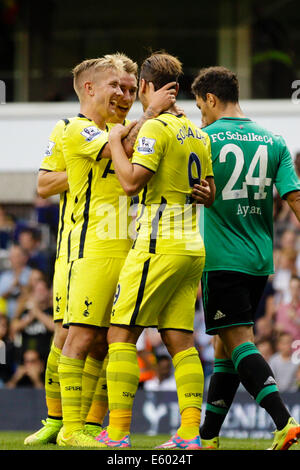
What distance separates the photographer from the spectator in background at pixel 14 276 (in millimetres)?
10688

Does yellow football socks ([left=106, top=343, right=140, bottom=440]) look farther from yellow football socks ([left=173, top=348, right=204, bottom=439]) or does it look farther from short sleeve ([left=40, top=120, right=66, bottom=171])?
short sleeve ([left=40, top=120, right=66, bottom=171])

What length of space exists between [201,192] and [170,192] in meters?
0.19

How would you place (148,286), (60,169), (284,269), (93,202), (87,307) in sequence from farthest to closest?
(284,269) < (60,169) < (93,202) < (87,307) < (148,286)

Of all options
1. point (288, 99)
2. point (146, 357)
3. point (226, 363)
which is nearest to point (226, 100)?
point (226, 363)

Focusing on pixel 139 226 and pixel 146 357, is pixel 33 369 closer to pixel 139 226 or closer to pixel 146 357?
pixel 146 357

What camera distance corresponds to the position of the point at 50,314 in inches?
410

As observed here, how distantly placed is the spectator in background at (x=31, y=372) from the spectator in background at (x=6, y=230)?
152 cm

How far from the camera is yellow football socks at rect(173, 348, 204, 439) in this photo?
5.02 m

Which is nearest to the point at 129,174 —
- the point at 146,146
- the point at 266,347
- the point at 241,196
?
the point at 146,146

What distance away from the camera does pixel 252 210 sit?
5492 millimetres

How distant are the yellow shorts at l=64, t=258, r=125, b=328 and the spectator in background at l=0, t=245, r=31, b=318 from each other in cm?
544

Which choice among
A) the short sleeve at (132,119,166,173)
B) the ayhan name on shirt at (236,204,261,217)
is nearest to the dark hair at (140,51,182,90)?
the short sleeve at (132,119,166,173)

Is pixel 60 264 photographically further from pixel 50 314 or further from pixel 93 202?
pixel 50 314
